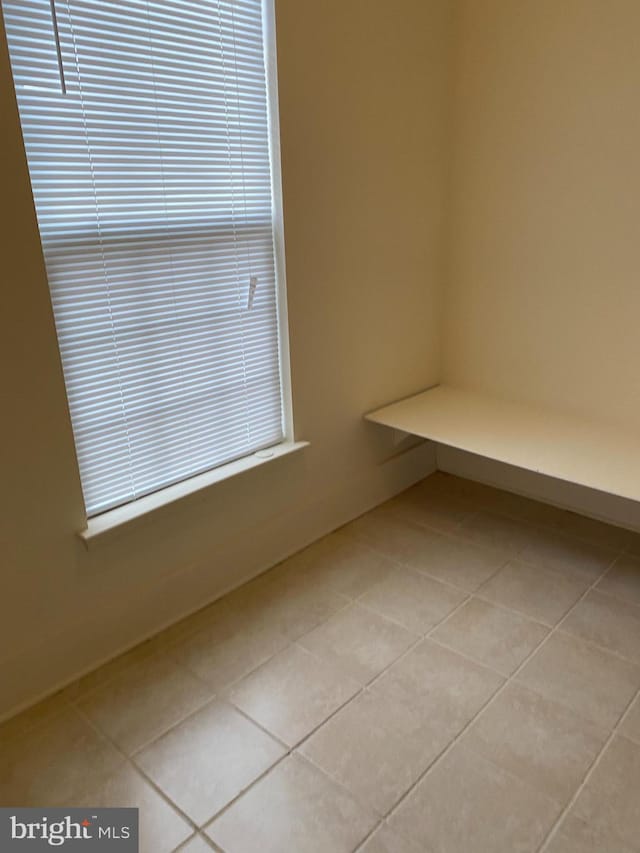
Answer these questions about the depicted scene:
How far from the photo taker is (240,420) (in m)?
2.29

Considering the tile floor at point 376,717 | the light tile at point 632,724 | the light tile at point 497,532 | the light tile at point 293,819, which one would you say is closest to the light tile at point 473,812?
the tile floor at point 376,717

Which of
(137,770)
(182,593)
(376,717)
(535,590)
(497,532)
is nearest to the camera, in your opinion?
(137,770)

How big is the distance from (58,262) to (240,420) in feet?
2.76

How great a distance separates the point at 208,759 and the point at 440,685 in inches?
27.5

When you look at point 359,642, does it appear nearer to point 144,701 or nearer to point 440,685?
point 440,685

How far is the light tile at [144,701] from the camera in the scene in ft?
5.66

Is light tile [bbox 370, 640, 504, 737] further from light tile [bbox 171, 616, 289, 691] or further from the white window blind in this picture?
the white window blind

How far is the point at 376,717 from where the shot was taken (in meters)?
1.74

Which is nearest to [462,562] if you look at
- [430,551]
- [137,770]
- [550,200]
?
[430,551]

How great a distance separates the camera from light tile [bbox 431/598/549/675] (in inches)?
77.1

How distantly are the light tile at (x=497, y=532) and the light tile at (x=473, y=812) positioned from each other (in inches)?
42.7

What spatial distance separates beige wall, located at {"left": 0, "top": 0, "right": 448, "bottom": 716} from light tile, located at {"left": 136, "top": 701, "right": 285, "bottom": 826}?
1.46 feet

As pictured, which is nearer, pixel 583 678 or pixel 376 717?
pixel 376 717

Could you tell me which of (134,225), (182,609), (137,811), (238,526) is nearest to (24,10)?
(134,225)
